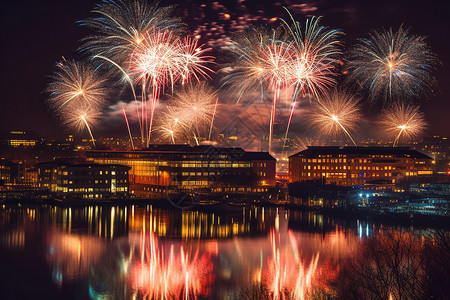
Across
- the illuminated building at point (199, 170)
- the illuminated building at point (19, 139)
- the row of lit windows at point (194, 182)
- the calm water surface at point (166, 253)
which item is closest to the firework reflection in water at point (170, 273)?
the calm water surface at point (166, 253)

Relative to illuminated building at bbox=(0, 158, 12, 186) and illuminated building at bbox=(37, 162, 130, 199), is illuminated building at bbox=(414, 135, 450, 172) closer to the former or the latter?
illuminated building at bbox=(37, 162, 130, 199)

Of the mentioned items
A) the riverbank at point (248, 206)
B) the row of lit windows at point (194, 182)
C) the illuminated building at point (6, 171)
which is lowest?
the riverbank at point (248, 206)

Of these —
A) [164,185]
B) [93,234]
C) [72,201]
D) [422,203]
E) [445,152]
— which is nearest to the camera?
[93,234]

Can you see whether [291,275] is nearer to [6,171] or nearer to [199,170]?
[199,170]

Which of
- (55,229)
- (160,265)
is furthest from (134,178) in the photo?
(160,265)

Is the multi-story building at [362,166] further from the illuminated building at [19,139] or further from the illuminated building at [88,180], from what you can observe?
the illuminated building at [19,139]

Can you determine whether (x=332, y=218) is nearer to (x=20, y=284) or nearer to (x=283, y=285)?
(x=283, y=285)

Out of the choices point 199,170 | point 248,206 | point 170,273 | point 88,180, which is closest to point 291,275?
point 170,273
